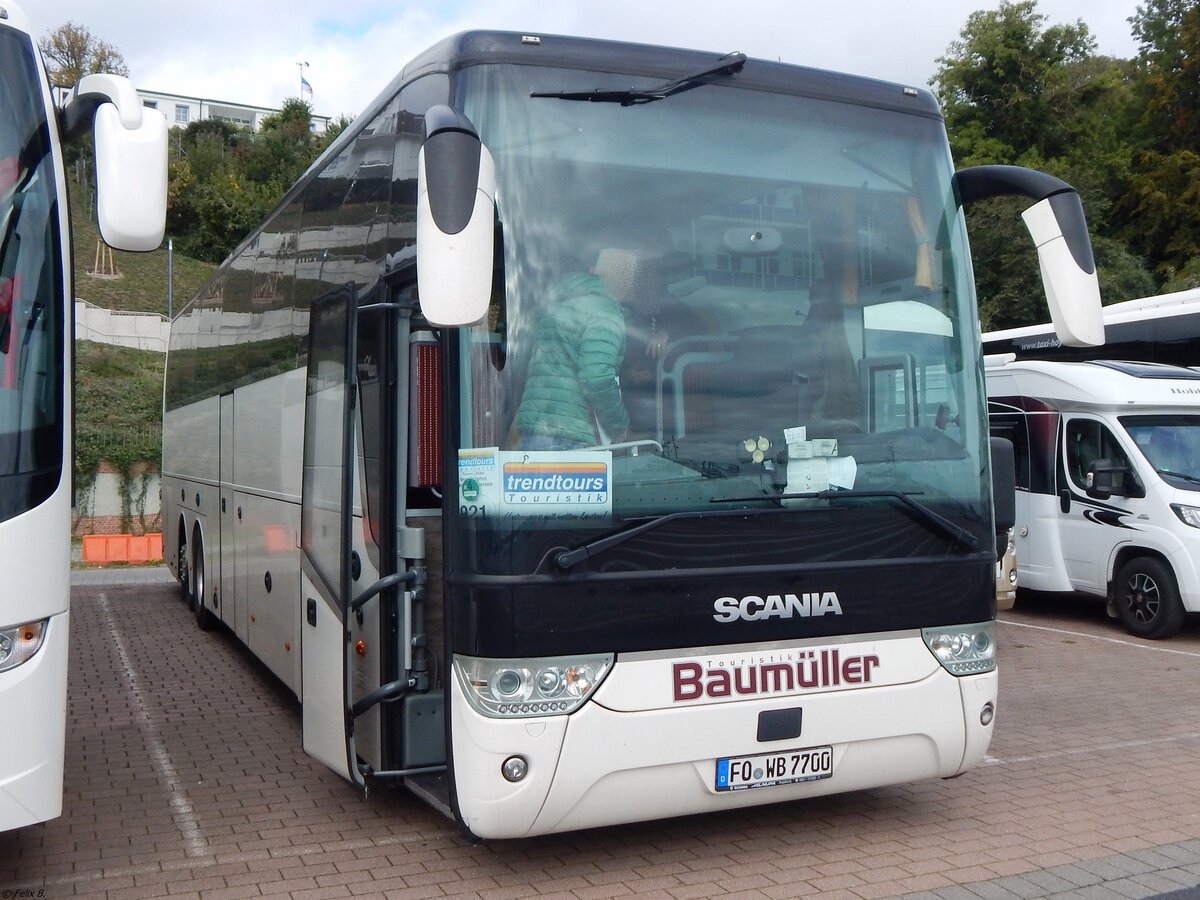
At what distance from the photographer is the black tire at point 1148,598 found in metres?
11.8

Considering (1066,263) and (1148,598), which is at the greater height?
(1066,263)

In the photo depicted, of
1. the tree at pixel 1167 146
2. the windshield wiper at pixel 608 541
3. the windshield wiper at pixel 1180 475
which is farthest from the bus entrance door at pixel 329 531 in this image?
the tree at pixel 1167 146

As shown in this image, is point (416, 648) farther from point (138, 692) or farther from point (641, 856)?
point (138, 692)

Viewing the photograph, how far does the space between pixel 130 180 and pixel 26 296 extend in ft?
1.91

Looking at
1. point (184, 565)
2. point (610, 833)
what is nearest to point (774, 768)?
point (610, 833)

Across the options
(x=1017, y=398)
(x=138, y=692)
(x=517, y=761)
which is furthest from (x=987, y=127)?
(x=517, y=761)

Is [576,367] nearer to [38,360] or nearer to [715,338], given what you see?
[715,338]

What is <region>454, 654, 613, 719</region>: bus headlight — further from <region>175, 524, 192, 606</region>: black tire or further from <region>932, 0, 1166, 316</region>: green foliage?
<region>932, 0, 1166, 316</region>: green foliage

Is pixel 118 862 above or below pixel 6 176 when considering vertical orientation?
below

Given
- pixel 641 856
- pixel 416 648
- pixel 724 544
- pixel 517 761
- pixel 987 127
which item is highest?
pixel 987 127

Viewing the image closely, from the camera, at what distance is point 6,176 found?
4480 millimetres

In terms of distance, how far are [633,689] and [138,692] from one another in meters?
5.76

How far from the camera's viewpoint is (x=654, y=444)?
4848mm

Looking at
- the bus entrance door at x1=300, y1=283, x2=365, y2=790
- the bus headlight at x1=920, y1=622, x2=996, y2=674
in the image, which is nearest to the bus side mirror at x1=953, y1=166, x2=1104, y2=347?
the bus headlight at x1=920, y1=622, x2=996, y2=674
